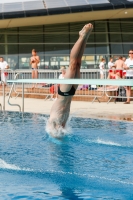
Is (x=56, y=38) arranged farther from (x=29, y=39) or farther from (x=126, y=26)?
(x=126, y=26)

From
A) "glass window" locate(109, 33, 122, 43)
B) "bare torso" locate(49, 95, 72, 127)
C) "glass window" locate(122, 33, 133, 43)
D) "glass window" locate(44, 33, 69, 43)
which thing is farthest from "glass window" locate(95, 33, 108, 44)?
"bare torso" locate(49, 95, 72, 127)

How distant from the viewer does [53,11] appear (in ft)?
86.5

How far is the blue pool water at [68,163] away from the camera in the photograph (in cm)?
463

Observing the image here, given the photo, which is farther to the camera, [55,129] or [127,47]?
[127,47]

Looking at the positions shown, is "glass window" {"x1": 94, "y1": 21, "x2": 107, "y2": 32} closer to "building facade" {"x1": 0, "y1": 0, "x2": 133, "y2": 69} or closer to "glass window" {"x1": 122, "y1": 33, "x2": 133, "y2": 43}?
"building facade" {"x1": 0, "y1": 0, "x2": 133, "y2": 69}

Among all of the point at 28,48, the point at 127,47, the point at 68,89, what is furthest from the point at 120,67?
the point at 28,48

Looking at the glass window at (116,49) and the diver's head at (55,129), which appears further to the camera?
the glass window at (116,49)

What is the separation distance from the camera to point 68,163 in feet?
19.3

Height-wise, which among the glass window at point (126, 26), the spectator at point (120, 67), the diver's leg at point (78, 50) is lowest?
the spectator at point (120, 67)

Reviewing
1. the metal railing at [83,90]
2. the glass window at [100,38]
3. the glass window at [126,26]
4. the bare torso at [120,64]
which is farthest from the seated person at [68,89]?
the glass window at [126,26]

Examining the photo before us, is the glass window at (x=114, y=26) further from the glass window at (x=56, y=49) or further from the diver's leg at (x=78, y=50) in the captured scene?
the diver's leg at (x=78, y=50)

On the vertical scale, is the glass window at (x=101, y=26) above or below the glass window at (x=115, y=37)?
above

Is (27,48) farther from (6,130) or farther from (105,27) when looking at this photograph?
(6,130)

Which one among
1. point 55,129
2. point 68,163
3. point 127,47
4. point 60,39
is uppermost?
point 60,39
